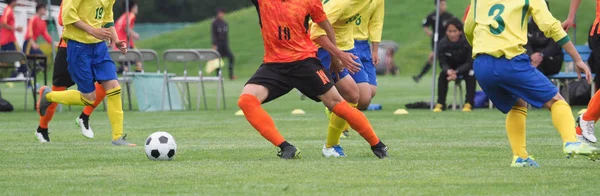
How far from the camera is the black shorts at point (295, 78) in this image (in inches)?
369

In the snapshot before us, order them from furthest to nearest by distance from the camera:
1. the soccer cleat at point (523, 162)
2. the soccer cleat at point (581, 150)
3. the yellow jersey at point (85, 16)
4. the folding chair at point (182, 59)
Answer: the folding chair at point (182, 59)
the yellow jersey at point (85, 16)
the soccer cleat at point (523, 162)
the soccer cleat at point (581, 150)

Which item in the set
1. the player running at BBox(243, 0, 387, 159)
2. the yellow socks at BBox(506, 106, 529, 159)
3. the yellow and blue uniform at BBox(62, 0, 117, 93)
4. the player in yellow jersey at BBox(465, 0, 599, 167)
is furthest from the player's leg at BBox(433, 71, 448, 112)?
the player in yellow jersey at BBox(465, 0, 599, 167)

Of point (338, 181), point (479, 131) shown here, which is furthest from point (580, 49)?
point (338, 181)

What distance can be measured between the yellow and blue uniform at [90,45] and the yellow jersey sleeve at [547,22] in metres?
4.86

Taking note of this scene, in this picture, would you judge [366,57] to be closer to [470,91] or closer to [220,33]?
[470,91]

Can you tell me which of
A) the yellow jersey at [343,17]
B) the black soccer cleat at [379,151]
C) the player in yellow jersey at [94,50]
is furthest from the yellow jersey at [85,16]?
the black soccer cleat at [379,151]

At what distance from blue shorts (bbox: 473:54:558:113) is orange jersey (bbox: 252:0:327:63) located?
1.59m

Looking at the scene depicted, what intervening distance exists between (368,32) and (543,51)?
829 cm

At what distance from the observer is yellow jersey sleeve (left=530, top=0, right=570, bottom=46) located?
8.27 meters

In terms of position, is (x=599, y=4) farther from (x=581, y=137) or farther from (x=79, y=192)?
(x=79, y=192)

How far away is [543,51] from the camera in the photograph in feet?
63.3

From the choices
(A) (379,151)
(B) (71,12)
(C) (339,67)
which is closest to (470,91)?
(B) (71,12)

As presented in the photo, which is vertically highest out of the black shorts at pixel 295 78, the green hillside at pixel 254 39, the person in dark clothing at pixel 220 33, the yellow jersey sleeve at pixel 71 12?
the yellow jersey sleeve at pixel 71 12

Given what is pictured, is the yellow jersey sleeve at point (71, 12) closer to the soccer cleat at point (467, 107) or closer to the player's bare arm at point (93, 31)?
the player's bare arm at point (93, 31)
